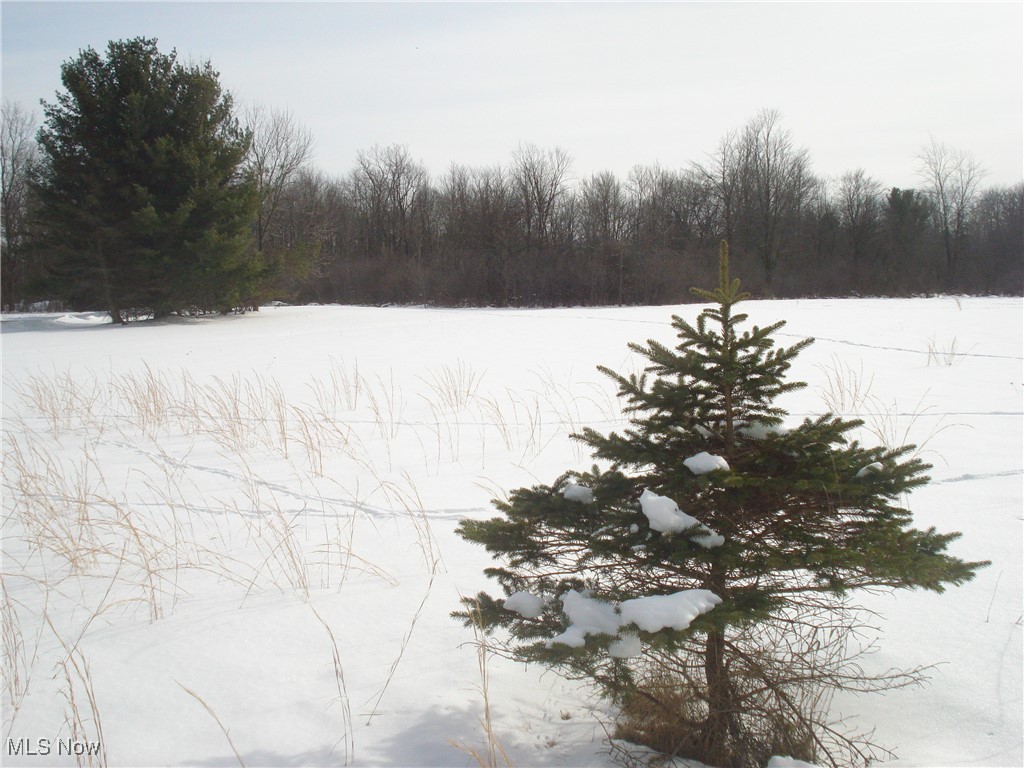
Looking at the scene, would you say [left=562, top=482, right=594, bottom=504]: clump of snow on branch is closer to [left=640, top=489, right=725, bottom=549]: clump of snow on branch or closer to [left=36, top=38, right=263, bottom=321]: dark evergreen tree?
[left=640, top=489, right=725, bottom=549]: clump of snow on branch

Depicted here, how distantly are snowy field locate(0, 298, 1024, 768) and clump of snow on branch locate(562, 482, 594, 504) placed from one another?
0.88 m

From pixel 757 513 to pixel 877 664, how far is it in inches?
44.6

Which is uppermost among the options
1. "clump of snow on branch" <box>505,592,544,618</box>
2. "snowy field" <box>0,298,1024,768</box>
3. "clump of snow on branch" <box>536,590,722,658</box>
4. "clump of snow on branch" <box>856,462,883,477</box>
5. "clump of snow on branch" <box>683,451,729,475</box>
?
"clump of snow on branch" <box>683,451,729,475</box>

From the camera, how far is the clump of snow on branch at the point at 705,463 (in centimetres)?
198

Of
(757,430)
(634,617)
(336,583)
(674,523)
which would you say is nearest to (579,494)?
(674,523)

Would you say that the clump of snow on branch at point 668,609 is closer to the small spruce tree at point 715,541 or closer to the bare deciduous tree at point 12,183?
the small spruce tree at point 715,541

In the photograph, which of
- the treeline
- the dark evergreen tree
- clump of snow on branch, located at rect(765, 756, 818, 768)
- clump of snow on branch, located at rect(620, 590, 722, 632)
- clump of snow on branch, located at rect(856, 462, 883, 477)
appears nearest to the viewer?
clump of snow on branch, located at rect(620, 590, 722, 632)

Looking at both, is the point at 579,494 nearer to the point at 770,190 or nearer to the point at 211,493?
the point at 211,493

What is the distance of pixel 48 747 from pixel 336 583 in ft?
4.59

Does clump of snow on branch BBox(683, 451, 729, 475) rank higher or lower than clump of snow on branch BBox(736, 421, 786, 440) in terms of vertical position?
lower

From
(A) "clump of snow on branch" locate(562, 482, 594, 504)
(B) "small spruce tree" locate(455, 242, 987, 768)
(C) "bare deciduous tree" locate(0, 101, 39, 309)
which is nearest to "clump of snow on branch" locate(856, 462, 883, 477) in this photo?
(B) "small spruce tree" locate(455, 242, 987, 768)

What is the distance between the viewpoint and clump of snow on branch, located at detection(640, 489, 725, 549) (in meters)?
1.92

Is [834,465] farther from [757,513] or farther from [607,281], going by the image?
[607,281]

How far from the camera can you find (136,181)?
18641 mm
